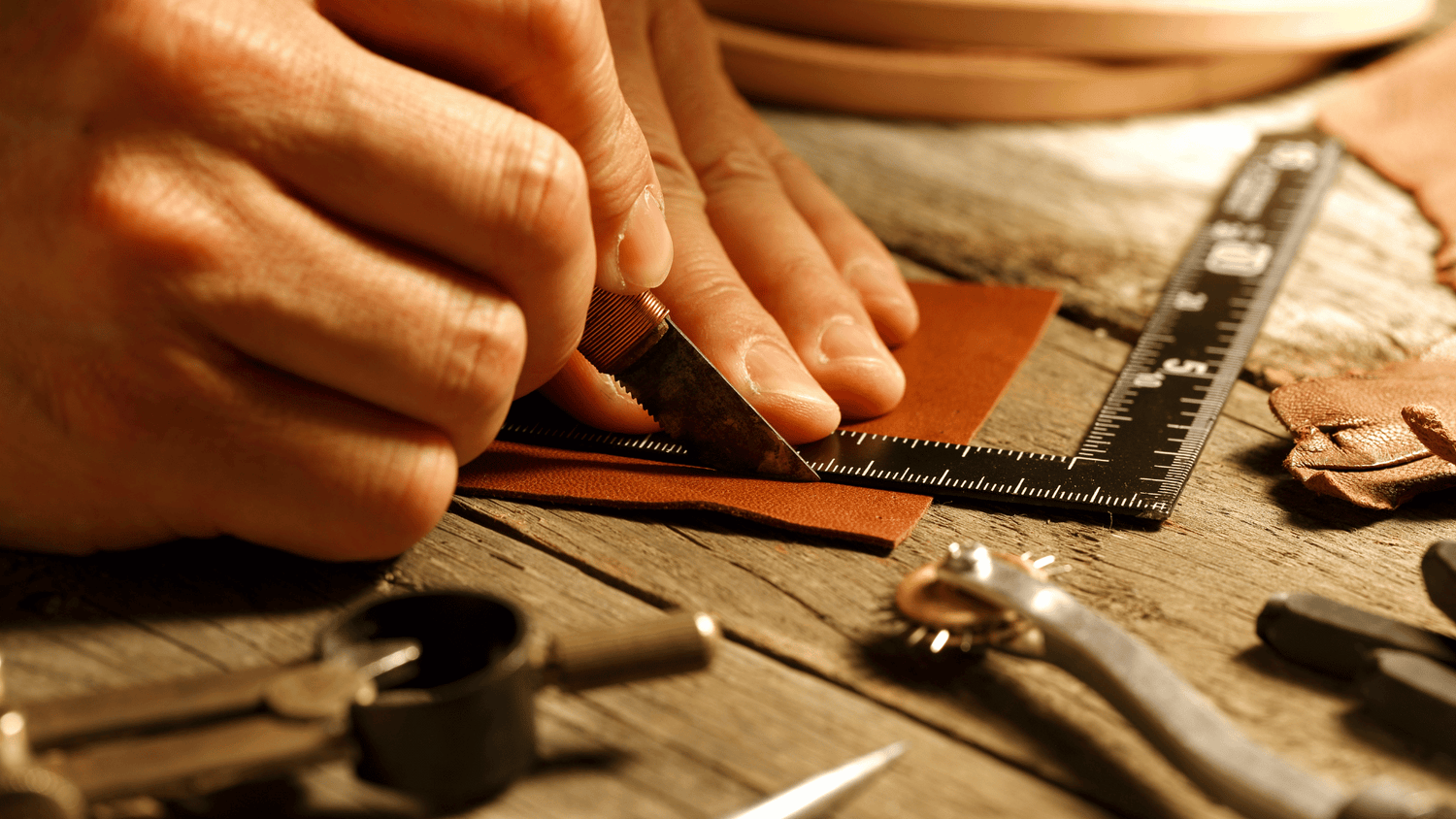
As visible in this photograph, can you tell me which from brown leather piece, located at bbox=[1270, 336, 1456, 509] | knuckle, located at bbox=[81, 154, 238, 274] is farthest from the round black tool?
brown leather piece, located at bbox=[1270, 336, 1456, 509]

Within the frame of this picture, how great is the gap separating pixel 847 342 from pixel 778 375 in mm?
143


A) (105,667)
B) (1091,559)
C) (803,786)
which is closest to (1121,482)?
(1091,559)

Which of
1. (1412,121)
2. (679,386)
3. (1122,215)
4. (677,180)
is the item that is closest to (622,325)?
(679,386)

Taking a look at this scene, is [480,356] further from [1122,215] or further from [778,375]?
[1122,215]

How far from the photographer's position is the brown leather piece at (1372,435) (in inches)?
40.9

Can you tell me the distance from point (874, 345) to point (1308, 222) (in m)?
1.06

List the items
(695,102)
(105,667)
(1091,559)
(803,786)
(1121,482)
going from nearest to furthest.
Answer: (803,786), (105,667), (1091,559), (1121,482), (695,102)

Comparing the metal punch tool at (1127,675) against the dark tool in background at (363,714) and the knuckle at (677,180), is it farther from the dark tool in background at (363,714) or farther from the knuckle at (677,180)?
the knuckle at (677,180)

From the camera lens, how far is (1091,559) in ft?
3.18

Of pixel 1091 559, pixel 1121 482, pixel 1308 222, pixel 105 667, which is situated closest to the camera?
pixel 105 667

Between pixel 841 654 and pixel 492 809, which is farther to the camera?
A: pixel 841 654

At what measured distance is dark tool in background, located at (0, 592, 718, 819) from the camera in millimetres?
559

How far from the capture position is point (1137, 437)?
1193 millimetres

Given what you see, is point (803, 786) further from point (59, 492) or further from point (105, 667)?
point (59, 492)
